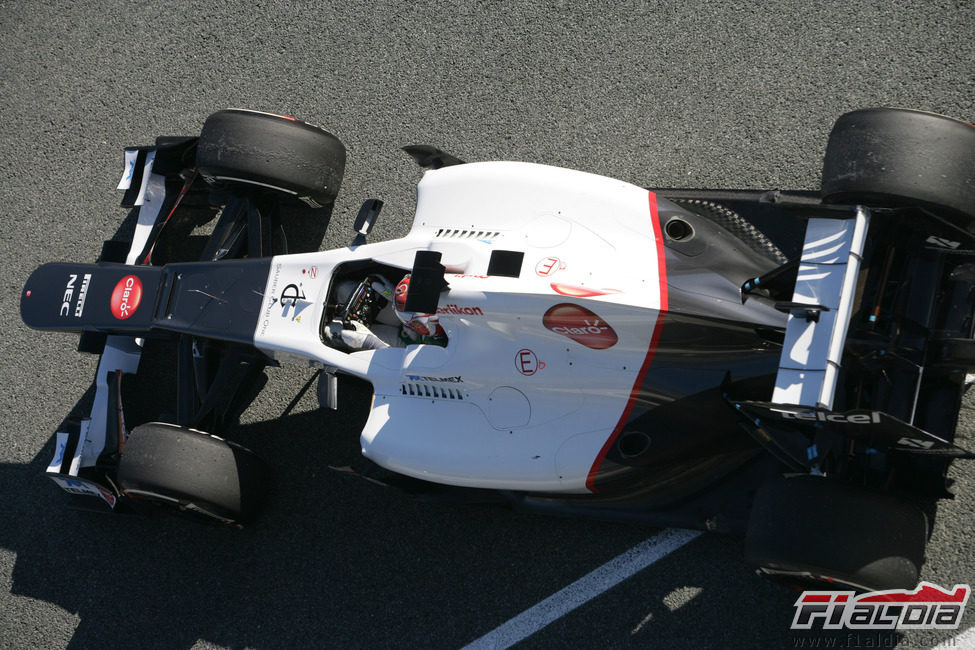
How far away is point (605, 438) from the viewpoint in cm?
374

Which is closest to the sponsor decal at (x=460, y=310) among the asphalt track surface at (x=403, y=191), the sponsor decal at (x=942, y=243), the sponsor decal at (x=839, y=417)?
the asphalt track surface at (x=403, y=191)

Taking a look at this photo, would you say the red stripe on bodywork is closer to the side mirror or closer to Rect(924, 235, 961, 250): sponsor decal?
Rect(924, 235, 961, 250): sponsor decal

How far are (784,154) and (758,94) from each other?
15.7 inches

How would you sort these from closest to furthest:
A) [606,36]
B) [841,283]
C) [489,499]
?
[841,283], [489,499], [606,36]

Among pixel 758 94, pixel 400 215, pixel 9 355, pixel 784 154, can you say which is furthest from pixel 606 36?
pixel 9 355

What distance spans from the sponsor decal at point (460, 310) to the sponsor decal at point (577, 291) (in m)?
0.38

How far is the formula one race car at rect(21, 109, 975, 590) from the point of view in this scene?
314 cm

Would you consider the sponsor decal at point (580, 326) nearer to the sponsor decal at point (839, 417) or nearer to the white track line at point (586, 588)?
the sponsor decal at point (839, 417)

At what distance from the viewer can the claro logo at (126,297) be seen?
4.68m

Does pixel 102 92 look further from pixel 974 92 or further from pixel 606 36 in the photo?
pixel 974 92

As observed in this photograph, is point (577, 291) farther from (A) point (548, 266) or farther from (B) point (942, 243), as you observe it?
(B) point (942, 243)

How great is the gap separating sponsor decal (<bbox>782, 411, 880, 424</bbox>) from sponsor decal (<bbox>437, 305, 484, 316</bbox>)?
1.42 meters

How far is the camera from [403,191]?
516 centimetres

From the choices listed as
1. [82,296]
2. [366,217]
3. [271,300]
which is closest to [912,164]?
[366,217]
